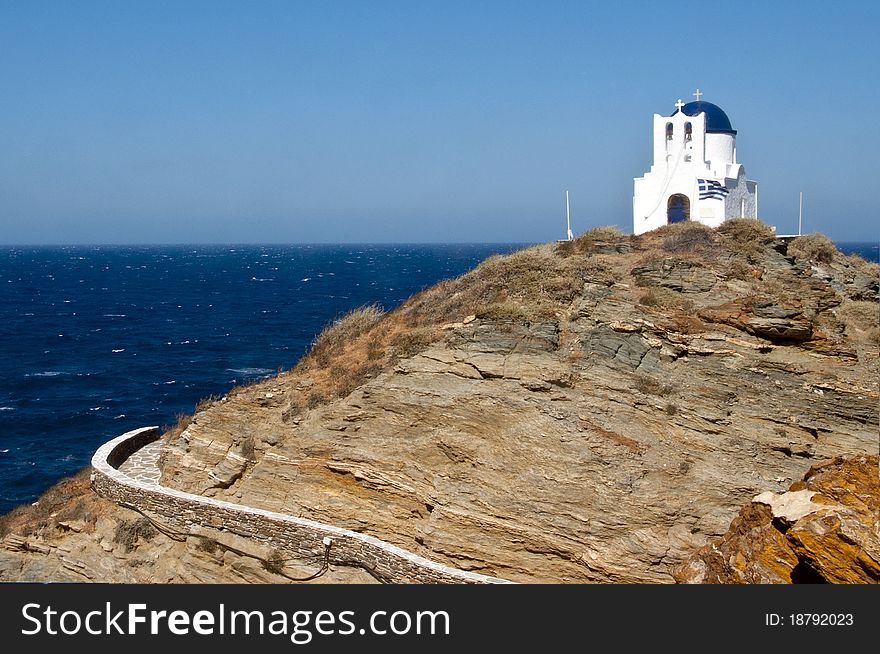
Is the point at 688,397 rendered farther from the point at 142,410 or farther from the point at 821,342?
the point at 142,410

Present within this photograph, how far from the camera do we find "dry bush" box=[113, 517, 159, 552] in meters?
18.9

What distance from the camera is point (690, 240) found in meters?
23.0

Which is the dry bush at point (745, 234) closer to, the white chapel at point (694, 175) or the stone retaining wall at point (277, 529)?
the white chapel at point (694, 175)

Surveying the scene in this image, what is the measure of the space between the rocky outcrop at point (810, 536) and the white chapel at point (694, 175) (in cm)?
1331

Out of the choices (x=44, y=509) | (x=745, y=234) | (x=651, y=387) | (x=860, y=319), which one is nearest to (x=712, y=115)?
(x=745, y=234)

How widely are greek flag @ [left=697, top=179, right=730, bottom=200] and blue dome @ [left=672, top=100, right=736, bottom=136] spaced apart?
166 cm

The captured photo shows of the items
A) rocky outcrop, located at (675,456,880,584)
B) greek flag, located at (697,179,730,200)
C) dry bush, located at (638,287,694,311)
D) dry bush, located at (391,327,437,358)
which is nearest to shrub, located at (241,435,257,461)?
dry bush, located at (391,327,437,358)

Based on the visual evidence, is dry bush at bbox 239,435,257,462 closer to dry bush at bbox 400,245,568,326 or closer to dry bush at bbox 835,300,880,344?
dry bush at bbox 400,245,568,326

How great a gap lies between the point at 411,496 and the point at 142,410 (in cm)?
2613

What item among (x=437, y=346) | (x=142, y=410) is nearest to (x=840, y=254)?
(x=437, y=346)

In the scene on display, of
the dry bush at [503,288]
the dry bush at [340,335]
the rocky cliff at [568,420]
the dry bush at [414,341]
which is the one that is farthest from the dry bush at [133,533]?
the dry bush at [503,288]

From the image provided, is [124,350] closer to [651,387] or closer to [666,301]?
[666,301]

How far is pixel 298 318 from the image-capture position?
68.5m

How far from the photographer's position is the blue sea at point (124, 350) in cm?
3581
